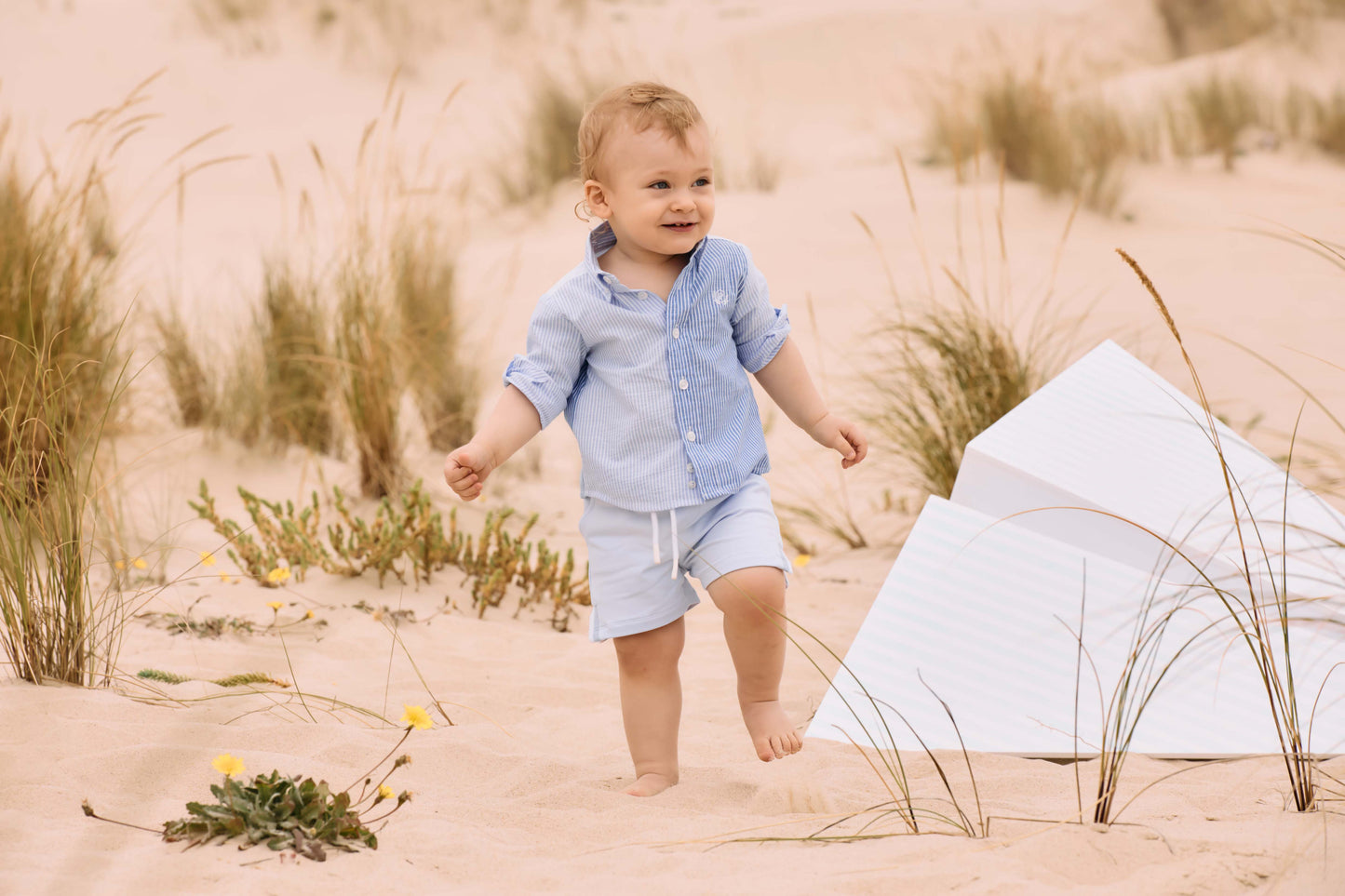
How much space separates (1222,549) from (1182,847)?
89 centimetres

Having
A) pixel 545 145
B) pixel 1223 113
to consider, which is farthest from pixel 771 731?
pixel 1223 113

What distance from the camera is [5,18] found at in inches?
486

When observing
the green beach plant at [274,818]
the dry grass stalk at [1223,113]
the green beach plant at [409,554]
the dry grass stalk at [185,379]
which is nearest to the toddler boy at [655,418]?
the green beach plant at [274,818]

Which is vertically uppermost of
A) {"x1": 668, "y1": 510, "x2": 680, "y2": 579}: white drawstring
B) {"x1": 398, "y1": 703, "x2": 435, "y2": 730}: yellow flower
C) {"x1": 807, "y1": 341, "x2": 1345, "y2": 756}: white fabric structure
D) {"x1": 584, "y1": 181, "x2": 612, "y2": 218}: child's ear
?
{"x1": 584, "y1": 181, "x2": 612, "y2": 218}: child's ear

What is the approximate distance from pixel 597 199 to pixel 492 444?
0.47m

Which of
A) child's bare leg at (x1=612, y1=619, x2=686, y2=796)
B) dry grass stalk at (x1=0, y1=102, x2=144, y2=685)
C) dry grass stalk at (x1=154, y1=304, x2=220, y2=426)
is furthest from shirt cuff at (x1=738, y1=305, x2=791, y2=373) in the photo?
dry grass stalk at (x1=154, y1=304, x2=220, y2=426)

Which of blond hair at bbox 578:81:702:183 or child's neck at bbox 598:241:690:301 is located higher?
blond hair at bbox 578:81:702:183

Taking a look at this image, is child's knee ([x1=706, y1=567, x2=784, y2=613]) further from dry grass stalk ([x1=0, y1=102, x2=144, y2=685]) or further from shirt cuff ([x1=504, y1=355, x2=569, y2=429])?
dry grass stalk ([x1=0, y1=102, x2=144, y2=685])

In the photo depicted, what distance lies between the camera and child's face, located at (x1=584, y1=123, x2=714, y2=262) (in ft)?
6.66

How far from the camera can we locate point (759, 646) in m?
2.16

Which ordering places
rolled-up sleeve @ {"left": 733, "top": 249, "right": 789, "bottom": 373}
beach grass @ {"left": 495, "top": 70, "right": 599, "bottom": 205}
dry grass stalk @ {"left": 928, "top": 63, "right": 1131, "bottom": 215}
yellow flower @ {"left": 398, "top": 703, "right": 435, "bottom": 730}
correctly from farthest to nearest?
beach grass @ {"left": 495, "top": 70, "right": 599, "bottom": 205} → dry grass stalk @ {"left": 928, "top": 63, "right": 1131, "bottom": 215} → rolled-up sleeve @ {"left": 733, "top": 249, "right": 789, "bottom": 373} → yellow flower @ {"left": 398, "top": 703, "right": 435, "bottom": 730}

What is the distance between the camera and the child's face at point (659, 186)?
203 centimetres

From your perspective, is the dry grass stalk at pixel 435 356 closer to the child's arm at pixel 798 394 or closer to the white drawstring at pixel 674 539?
the child's arm at pixel 798 394

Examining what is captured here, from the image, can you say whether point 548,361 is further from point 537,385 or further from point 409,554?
point 409,554
